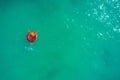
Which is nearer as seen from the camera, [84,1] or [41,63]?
[41,63]

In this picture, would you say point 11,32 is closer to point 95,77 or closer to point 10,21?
point 10,21

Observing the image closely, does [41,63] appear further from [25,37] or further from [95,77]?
[95,77]

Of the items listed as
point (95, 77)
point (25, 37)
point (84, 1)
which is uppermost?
point (84, 1)

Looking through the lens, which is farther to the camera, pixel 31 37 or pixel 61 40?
pixel 61 40

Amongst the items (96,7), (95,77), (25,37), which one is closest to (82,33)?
(96,7)

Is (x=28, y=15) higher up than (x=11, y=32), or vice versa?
(x=28, y=15)

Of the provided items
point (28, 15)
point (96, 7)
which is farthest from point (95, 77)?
point (28, 15)
